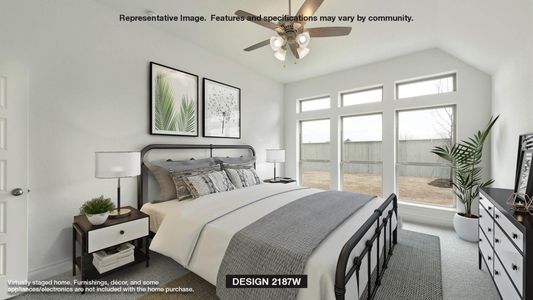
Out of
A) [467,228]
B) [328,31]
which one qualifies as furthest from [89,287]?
[467,228]

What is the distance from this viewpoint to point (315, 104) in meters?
5.05

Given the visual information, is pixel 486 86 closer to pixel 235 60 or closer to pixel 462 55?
pixel 462 55

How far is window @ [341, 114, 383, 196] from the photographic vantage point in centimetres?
426

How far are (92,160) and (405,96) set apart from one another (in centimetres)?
486

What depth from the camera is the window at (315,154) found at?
4.89 m

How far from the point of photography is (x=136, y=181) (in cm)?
273

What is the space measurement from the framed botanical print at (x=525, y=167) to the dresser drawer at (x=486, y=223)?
311mm

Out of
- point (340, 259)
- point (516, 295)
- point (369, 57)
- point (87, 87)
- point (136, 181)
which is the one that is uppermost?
point (369, 57)

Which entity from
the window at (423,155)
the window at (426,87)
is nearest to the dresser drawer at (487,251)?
the window at (423,155)

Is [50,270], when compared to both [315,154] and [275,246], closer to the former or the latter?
[275,246]

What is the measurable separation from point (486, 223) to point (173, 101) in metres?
3.88

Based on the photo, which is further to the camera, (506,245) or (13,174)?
(13,174)

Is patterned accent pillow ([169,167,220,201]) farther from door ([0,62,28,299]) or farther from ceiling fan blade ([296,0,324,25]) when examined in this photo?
ceiling fan blade ([296,0,324,25])

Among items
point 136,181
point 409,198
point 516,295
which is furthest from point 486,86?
point 136,181
